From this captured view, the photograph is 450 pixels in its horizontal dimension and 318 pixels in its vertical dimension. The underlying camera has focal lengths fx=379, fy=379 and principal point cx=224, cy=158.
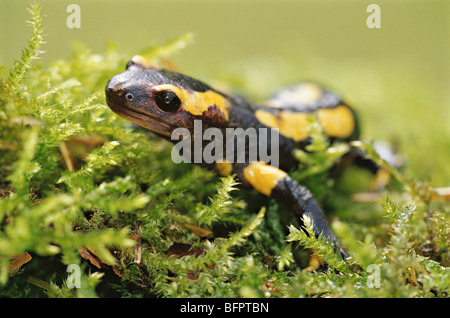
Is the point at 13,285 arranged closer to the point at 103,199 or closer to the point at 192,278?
the point at 103,199

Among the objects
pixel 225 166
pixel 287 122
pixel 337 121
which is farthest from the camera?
pixel 337 121

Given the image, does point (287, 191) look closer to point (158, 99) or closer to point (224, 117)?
point (224, 117)

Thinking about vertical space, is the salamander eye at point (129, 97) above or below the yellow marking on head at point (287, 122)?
above

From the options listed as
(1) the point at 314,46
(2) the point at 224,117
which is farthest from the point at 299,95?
(1) the point at 314,46

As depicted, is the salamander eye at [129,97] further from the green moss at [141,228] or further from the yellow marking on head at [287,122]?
the yellow marking on head at [287,122]

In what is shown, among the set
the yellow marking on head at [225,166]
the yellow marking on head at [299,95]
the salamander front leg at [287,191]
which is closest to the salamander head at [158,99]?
the yellow marking on head at [225,166]

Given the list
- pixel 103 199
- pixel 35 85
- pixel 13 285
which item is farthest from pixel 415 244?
pixel 35 85
